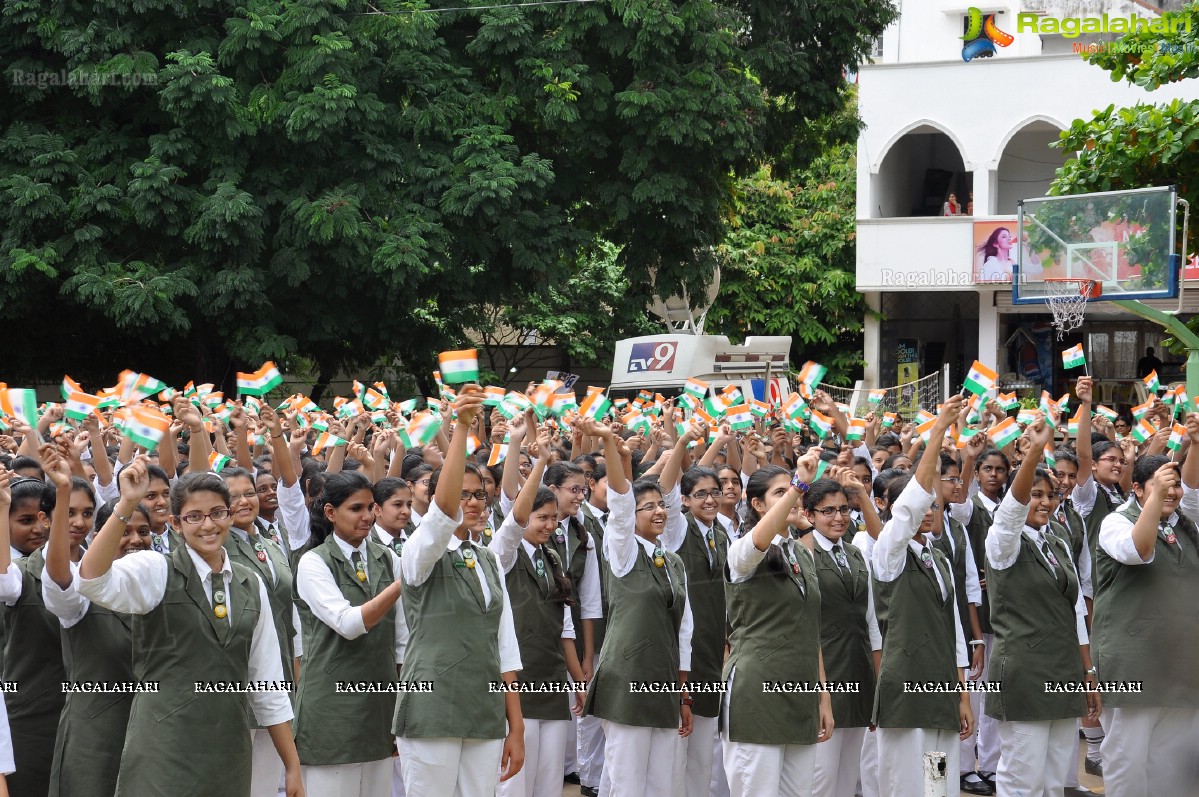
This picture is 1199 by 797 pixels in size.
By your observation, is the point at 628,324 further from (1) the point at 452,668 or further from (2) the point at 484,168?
(1) the point at 452,668

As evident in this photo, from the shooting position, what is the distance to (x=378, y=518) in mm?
5648

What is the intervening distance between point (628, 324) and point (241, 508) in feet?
48.6

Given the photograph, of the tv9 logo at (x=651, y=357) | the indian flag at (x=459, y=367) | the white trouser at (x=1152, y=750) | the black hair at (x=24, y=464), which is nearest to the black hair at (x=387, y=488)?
the indian flag at (x=459, y=367)

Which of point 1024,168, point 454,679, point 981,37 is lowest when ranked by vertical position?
point 454,679

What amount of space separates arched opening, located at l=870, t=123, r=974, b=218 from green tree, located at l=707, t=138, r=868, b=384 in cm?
90

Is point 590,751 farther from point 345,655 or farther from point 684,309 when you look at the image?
point 684,309

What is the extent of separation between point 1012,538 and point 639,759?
2.00 meters

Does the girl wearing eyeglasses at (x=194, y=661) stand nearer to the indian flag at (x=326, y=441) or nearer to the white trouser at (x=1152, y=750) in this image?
the indian flag at (x=326, y=441)

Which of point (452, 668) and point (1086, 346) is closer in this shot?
point (452, 668)

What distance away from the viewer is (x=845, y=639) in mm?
6328

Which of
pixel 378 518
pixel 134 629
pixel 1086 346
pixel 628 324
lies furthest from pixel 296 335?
pixel 1086 346

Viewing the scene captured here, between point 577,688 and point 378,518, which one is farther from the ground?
point 378,518

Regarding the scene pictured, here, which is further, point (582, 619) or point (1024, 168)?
point (1024, 168)

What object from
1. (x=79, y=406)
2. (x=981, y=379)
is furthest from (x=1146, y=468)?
(x=79, y=406)
